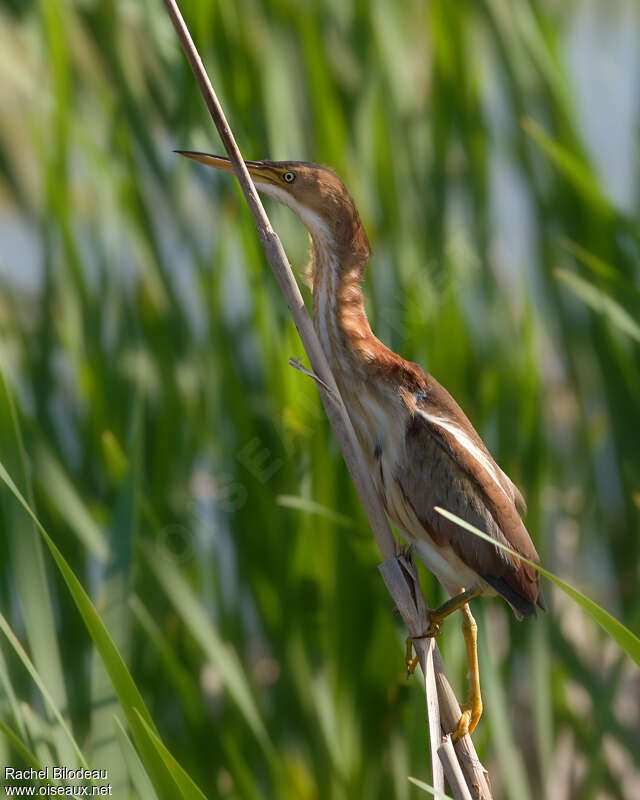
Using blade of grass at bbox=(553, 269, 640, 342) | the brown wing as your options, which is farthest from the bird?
blade of grass at bbox=(553, 269, 640, 342)

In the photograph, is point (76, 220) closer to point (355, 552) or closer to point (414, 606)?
point (355, 552)

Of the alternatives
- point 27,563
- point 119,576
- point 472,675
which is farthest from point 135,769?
point 472,675

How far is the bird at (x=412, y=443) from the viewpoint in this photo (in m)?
1.44

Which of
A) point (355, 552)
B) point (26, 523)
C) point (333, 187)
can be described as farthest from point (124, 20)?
point (26, 523)

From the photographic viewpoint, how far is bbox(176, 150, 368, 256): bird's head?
1.53 metres

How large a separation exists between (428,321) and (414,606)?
2.49ft

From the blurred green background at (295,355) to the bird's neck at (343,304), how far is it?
0.72ft

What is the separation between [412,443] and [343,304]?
0.21 meters

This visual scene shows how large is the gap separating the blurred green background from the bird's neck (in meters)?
0.22

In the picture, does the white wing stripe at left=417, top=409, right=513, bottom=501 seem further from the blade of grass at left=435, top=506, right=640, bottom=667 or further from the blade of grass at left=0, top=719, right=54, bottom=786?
the blade of grass at left=0, top=719, right=54, bottom=786

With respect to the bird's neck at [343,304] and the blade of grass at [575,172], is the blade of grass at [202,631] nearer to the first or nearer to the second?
the bird's neck at [343,304]

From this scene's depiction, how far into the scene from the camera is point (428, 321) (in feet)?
6.24

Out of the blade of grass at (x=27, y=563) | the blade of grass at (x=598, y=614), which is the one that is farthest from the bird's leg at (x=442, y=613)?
the blade of grass at (x=27, y=563)

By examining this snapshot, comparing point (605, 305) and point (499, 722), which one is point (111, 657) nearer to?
point (499, 722)
